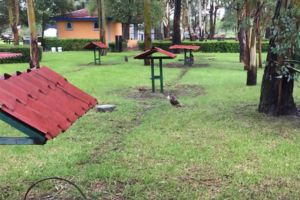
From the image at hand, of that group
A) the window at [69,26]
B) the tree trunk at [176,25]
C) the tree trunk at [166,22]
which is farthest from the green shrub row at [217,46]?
the tree trunk at [166,22]

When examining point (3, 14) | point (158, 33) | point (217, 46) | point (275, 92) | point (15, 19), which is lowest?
point (217, 46)

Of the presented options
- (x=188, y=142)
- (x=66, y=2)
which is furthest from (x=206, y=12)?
(x=188, y=142)

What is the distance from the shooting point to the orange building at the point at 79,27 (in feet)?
128

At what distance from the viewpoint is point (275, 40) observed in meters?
7.93

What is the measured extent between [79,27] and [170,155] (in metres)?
34.7

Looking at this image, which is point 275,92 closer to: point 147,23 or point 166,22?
point 147,23

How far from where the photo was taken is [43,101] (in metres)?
3.30

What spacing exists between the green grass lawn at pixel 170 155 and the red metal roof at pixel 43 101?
126 centimetres

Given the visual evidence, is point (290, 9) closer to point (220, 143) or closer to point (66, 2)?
point (220, 143)

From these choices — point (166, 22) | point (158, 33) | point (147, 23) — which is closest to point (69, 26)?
point (166, 22)

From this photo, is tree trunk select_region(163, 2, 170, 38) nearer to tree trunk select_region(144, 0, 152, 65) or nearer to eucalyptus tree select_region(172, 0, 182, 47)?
eucalyptus tree select_region(172, 0, 182, 47)

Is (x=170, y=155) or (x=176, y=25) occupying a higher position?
(x=176, y=25)

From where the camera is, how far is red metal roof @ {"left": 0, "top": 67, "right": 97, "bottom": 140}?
111 inches

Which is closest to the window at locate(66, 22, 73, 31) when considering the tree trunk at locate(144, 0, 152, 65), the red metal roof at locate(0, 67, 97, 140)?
the tree trunk at locate(144, 0, 152, 65)
